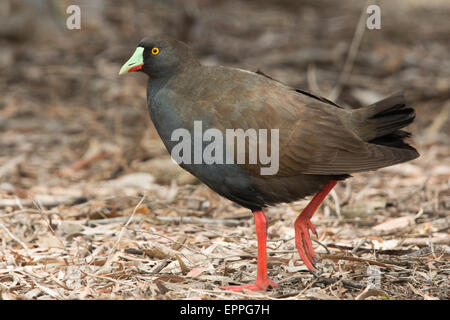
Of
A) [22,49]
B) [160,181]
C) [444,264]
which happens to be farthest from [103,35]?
[444,264]

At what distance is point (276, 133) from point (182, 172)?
271 centimetres

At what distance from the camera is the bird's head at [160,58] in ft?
15.6

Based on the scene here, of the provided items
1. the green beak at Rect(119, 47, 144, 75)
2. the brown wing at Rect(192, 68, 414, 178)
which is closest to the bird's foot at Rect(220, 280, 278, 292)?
the brown wing at Rect(192, 68, 414, 178)

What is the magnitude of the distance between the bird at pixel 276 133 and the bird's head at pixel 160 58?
0.21 m

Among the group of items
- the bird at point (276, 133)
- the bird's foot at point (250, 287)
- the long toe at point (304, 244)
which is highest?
the bird at point (276, 133)

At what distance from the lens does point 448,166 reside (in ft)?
24.1

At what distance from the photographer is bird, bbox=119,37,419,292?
432 cm

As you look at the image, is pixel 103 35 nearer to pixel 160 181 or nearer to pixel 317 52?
pixel 317 52

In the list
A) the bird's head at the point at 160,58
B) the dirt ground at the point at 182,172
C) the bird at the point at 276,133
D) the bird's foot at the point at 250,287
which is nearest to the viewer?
the bird's foot at the point at 250,287

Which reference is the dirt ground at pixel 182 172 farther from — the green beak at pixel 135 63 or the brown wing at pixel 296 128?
the green beak at pixel 135 63

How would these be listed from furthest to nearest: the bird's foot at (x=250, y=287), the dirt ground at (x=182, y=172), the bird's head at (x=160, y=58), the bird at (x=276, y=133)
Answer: the bird's head at (x=160, y=58), the dirt ground at (x=182, y=172), the bird at (x=276, y=133), the bird's foot at (x=250, y=287)

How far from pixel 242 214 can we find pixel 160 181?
1302 millimetres

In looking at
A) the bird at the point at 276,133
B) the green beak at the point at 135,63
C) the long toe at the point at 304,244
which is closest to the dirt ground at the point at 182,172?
the long toe at the point at 304,244

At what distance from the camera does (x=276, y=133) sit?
436 cm
